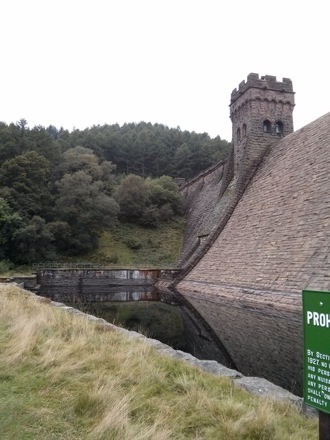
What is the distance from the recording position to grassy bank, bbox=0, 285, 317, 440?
371cm

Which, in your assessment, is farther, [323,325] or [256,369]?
[256,369]

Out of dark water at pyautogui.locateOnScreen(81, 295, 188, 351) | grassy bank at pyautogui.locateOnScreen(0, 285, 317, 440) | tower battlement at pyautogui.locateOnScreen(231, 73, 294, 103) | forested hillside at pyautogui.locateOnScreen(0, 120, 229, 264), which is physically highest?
tower battlement at pyautogui.locateOnScreen(231, 73, 294, 103)

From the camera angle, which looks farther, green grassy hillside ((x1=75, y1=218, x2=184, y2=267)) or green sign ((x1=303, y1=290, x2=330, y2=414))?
green grassy hillside ((x1=75, y1=218, x2=184, y2=267))

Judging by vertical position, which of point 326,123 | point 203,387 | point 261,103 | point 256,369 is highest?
point 261,103

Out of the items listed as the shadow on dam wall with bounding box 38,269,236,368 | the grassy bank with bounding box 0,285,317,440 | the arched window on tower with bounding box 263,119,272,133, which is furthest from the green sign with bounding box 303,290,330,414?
the arched window on tower with bounding box 263,119,272,133

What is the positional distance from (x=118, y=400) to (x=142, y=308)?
14.2 m

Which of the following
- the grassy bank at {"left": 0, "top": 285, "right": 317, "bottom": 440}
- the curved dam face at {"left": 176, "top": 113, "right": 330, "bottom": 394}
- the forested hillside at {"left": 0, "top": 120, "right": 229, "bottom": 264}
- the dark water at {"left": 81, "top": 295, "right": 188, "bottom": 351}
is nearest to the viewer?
the grassy bank at {"left": 0, "top": 285, "right": 317, "bottom": 440}

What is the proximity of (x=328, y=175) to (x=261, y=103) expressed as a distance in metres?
12.0

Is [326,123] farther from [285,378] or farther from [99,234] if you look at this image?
[99,234]

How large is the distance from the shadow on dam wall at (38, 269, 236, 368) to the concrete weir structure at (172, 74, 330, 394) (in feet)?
1.61

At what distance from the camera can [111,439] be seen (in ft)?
11.4

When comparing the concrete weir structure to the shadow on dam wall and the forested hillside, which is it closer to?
the shadow on dam wall

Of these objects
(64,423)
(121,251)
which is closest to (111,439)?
(64,423)

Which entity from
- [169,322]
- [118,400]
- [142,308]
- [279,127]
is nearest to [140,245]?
[279,127]
